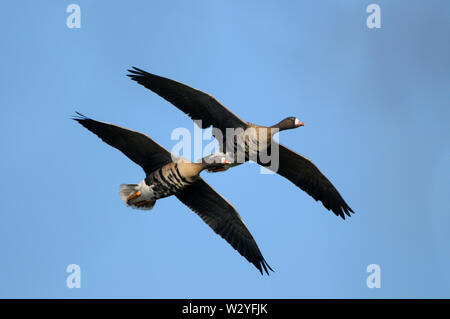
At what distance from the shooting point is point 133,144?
15531 mm

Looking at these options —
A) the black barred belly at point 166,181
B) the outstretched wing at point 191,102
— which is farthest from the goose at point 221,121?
the black barred belly at point 166,181

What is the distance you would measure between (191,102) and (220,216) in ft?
8.61

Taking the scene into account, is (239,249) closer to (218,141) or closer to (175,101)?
(218,141)

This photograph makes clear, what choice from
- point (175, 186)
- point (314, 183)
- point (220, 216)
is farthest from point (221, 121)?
point (314, 183)

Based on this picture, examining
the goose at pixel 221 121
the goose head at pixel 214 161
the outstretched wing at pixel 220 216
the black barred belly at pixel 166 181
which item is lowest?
the outstretched wing at pixel 220 216

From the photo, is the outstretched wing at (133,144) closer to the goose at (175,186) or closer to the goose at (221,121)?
the goose at (175,186)

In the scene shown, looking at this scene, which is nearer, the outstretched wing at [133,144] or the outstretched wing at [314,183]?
the outstretched wing at [133,144]

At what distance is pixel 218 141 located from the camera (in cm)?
1614

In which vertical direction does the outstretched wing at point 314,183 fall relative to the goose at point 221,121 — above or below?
below

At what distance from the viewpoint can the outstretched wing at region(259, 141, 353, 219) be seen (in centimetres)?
1700

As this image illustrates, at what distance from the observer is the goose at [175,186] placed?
15391 mm

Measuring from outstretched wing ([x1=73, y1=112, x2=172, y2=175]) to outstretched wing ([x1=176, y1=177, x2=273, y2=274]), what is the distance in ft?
3.32
